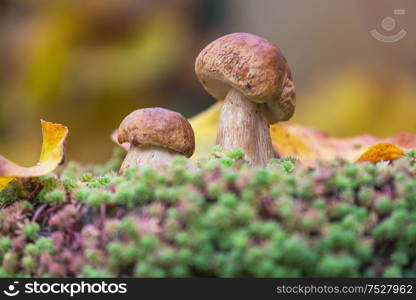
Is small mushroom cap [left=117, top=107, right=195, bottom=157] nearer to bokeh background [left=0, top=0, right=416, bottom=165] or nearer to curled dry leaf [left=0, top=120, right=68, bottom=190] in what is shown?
curled dry leaf [left=0, top=120, right=68, bottom=190]

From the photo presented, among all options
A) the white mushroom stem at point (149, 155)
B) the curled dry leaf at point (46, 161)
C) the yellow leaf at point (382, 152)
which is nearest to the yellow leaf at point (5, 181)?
the curled dry leaf at point (46, 161)

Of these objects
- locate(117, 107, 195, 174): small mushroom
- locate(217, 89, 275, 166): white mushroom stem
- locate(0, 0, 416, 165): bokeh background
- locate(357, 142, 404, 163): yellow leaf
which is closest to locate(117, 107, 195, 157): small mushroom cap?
locate(117, 107, 195, 174): small mushroom

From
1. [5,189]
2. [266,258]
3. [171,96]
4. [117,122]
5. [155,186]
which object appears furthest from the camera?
[171,96]

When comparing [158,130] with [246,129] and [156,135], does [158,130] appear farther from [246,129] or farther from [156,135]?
[246,129]

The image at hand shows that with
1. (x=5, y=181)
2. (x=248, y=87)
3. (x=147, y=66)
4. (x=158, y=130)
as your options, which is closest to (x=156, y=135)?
(x=158, y=130)

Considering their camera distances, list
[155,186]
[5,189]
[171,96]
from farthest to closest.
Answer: [171,96], [5,189], [155,186]

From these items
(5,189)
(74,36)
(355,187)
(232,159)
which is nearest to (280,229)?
(355,187)

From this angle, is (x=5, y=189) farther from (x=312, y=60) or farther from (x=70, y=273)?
(x=312, y=60)
